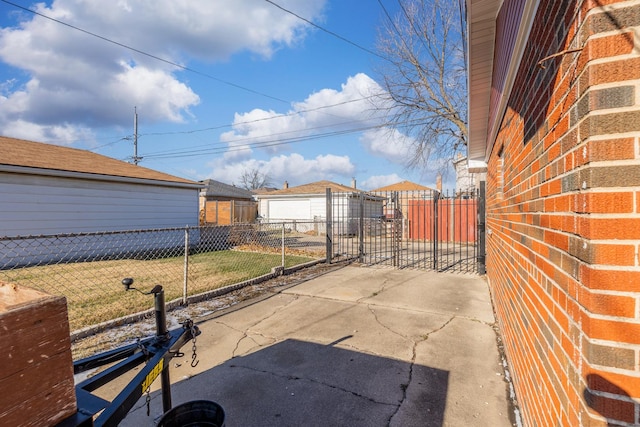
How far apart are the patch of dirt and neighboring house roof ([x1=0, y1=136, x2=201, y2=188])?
22.7 ft

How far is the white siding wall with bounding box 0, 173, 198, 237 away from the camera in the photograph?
8648mm

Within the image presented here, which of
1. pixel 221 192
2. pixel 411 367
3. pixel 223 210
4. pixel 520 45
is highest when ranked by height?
pixel 221 192

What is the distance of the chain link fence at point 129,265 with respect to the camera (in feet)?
16.2

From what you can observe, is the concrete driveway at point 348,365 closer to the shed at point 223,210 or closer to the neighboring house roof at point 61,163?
the neighboring house roof at point 61,163

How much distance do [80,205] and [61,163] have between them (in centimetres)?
147

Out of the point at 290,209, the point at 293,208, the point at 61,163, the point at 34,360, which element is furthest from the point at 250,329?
the point at 290,209

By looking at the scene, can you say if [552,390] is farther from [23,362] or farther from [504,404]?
[23,362]

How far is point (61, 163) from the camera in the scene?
10.0m

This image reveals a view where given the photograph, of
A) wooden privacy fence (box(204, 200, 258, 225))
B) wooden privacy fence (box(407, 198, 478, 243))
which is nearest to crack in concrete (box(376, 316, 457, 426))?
wooden privacy fence (box(407, 198, 478, 243))

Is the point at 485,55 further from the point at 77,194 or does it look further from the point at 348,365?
the point at 77,194

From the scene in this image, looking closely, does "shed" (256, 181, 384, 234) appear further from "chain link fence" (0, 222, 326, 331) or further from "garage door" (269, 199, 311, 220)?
"chain link fence" (0, 222, 326, 331)

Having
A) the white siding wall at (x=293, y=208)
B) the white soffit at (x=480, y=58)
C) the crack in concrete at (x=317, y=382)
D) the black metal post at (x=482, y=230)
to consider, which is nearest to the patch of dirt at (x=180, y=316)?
the crack in concrete at (x=317, y=382)

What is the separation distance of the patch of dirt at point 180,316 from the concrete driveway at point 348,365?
0.36 metres

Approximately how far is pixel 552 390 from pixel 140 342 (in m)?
2.17
